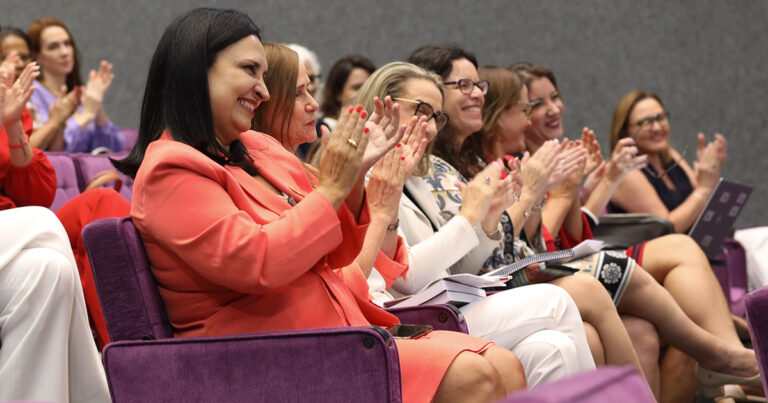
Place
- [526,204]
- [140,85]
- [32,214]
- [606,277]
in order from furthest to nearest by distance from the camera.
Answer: [140,85] → [526,204] → [606,277] → [32,214]

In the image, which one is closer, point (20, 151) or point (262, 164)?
point (262, 164)

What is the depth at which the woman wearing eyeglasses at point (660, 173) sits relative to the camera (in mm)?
3921

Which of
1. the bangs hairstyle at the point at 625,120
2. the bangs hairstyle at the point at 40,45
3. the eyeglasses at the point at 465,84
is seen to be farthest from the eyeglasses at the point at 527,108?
the bangs hairstyle at the point at 40,45

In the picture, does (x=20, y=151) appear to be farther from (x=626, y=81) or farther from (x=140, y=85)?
(x=626, y=81)

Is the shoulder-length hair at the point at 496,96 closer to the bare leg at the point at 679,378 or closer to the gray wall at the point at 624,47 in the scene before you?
the bare leg at the point at 679,378

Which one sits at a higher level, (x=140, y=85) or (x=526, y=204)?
(x=526, y=204)

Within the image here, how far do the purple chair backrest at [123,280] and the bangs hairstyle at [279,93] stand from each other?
60cm

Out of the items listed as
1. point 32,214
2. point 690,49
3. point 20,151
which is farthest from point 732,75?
point 32,214

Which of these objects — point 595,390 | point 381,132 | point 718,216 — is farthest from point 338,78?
point 595,390

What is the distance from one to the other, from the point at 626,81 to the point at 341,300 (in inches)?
163

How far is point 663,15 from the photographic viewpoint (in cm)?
544

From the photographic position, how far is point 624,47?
17.8 feet

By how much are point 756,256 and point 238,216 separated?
295 centimetres

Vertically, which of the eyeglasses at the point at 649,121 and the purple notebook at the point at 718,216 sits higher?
the eyeglasses at the point at 649,121
